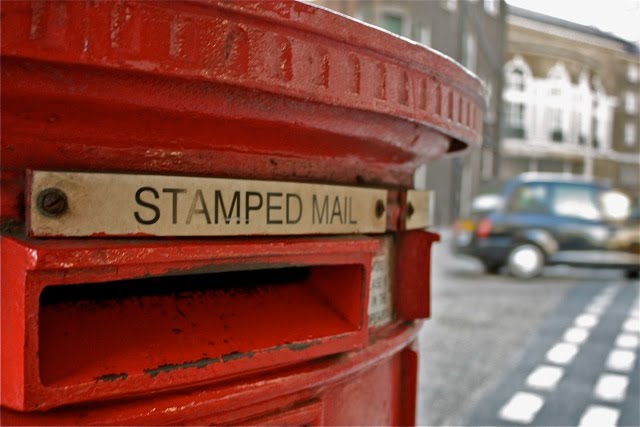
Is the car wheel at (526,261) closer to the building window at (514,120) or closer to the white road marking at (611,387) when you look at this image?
the white road marking at (611,387)

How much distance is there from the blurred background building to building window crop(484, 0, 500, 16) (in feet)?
0.11

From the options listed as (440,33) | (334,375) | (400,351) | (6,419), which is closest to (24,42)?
(6,419)

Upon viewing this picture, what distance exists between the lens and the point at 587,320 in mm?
5223

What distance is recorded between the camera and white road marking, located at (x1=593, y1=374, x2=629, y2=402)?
3186 millimetres

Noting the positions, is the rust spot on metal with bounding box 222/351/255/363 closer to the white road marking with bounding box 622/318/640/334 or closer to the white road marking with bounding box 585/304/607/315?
the white road marking with bounding box 622/318/640/334

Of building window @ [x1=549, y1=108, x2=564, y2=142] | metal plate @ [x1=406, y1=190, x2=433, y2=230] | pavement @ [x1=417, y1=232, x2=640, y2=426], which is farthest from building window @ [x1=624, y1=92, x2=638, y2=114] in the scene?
metal plate @ [x1=406, y1=190, x2=433, y2=230]

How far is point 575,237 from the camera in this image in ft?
26.0

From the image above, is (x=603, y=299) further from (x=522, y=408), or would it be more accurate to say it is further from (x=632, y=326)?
(x=522, y=408)

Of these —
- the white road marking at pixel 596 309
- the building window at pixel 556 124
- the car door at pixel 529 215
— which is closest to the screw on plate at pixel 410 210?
the white road marking at pixel 596 309

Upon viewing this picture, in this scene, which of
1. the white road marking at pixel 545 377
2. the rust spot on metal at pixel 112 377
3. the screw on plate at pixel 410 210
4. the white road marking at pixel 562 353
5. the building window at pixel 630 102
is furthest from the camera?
the building window at pixel 630 102

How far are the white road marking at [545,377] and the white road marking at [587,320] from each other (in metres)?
1.42

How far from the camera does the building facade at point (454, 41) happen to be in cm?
1684

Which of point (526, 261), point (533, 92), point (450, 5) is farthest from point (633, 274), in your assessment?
point (533, 92)

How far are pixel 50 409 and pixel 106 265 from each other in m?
0.20
